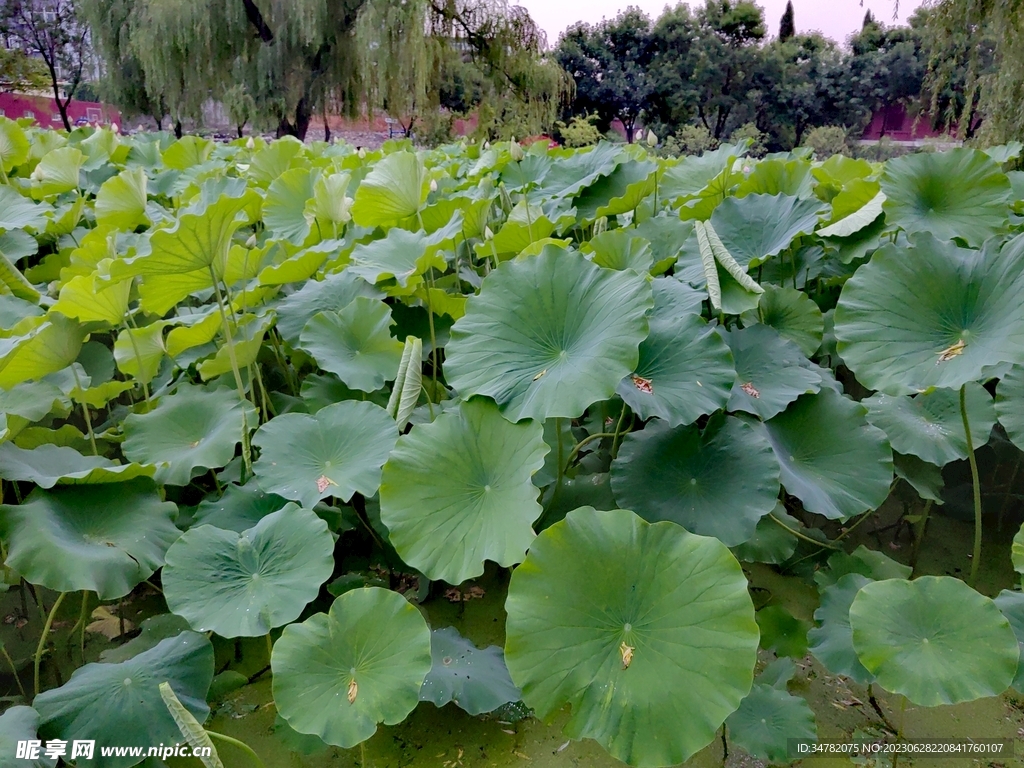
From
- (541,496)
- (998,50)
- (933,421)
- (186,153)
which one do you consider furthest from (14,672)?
(998,50)

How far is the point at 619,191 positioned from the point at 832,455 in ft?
2.95

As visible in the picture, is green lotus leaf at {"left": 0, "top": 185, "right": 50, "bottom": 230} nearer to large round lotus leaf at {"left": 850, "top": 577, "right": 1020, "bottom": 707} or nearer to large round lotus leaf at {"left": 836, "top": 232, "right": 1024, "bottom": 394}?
large round lotus leaf at {"left": 836, "top": 232, "right": 1024, "bottom": 394}

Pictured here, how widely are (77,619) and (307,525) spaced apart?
0.56 meters

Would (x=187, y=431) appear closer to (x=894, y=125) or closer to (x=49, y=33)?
(x=49, y=33)

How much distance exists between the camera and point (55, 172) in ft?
7.07

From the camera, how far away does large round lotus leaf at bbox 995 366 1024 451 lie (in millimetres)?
1020

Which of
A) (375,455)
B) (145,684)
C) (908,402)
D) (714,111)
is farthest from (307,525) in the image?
(714,111)

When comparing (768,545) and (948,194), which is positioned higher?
(948,194)

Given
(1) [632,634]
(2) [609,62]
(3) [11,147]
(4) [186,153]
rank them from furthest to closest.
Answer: (2) [609,62] → (4) [186,153] → (3) [11,147] → (1) [632,634]

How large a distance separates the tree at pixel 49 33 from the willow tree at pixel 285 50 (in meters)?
8.31

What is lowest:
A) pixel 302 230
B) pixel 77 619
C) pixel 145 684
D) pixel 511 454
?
pixel 77 619

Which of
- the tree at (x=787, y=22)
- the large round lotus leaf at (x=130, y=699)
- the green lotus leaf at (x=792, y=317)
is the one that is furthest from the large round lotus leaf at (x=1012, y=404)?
the tree at (x=787, y=22)

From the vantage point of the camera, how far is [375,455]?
1.05m

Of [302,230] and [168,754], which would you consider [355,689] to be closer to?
[168,754]
